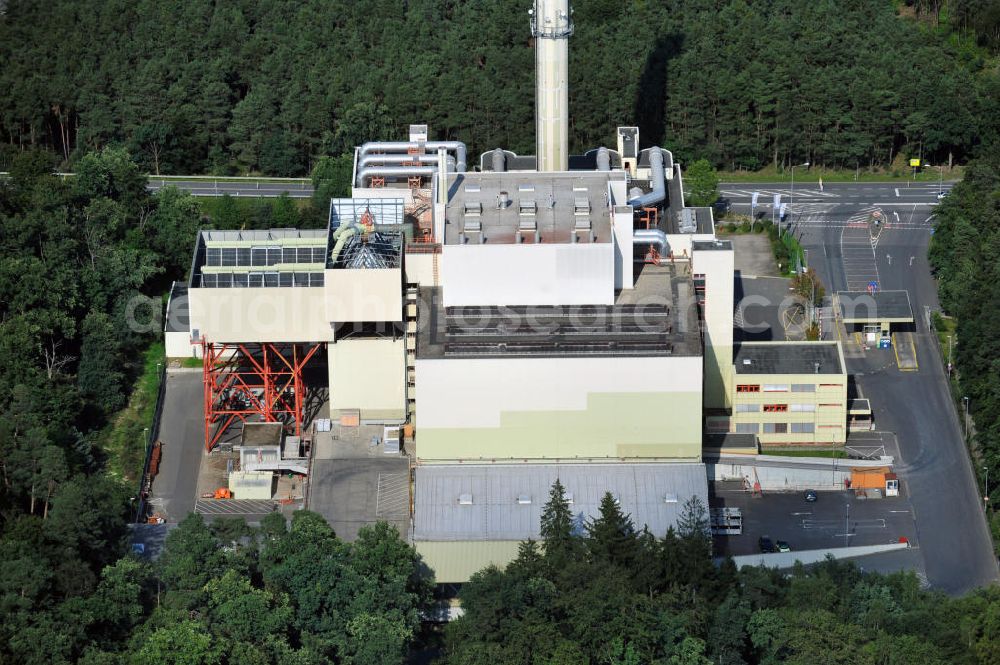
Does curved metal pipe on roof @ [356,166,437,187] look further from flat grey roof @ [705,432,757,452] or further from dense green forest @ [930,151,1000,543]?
dense green forest @ [930,151,1000,543]

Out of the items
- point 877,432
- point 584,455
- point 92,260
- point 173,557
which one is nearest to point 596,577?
point 584,455

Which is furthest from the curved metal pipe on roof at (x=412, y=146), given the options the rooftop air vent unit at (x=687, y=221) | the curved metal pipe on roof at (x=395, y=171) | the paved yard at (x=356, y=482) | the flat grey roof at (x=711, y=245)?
the paved yard at (x=356, y=482)

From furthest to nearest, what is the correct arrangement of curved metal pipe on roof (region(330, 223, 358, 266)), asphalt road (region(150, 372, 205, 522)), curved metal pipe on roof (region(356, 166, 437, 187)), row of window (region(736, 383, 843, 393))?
curved metal pipe on roof (region(356, 166, 437, 187))
row of window (region(736, 383, 843, 393))
curved metal pipe on roof (region(330, 223, 358, 266))
asphalt road (region(150, 372, 205, 522))

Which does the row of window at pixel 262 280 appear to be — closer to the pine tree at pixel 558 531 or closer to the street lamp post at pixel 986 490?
the pine tree at pixel 558 531

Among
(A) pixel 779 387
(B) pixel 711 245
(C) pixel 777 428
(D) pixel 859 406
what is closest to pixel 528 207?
(B) pixel 711 245

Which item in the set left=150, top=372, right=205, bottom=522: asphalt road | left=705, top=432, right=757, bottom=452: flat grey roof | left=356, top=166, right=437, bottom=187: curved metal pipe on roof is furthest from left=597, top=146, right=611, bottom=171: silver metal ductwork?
left=150, top=372, right=205, bottom=522: asphalt road

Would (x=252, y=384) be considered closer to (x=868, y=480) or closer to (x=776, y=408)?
(x=776, y=408)
